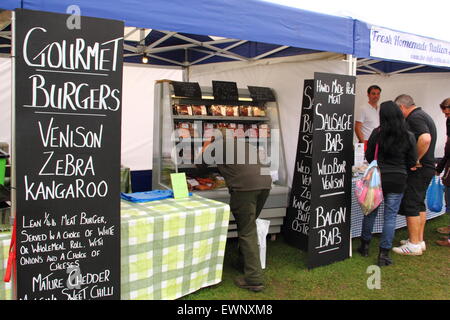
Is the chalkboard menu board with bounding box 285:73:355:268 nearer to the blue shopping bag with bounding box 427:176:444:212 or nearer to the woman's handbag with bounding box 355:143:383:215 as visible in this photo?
the woman's handbag with bounding box 355:143:383:215

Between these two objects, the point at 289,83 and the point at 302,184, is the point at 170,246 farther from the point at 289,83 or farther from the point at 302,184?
the point at 289,83

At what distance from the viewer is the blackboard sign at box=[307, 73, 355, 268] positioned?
3.81m

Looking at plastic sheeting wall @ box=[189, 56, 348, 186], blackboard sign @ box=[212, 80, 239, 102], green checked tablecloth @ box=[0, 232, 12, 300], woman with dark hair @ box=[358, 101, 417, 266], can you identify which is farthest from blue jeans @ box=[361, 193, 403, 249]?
green checked tablecloth @ box=[0, 232, 12, 300]

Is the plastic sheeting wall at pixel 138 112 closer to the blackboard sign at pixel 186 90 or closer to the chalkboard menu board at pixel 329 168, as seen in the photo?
the blackboard sign at pixel 186 90

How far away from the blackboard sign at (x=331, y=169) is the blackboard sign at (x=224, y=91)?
1191 millimetres

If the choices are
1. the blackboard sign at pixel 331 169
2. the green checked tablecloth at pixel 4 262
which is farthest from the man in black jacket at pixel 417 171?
the green checked tablecloth at pixel 4 262

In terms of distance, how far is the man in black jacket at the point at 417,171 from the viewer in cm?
418

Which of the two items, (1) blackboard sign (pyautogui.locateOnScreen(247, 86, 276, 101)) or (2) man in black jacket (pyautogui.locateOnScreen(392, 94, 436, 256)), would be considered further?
(1) blackboard sign (pyautogui.locateOnScreen(247, 86, 276, 101))

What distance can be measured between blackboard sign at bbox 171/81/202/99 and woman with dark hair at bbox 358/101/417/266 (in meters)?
1.88

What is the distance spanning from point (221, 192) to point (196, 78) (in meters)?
2.89

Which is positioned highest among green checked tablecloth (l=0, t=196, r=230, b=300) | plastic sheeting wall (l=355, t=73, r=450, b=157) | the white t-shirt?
plastic sheeting wall (l=355, t=73, r=450, b=157)

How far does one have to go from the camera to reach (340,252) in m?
4.16

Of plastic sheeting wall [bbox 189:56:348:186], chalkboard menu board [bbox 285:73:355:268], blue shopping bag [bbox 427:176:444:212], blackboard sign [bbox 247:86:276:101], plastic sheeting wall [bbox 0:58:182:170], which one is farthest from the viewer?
plastic sheeting wall [bbox 0:58:182:170]

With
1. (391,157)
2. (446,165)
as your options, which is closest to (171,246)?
(391,157)
